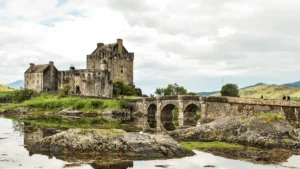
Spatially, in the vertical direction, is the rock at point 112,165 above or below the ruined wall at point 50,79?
below

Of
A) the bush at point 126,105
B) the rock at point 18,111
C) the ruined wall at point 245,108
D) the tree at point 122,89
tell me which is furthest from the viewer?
the tree at point 122,89

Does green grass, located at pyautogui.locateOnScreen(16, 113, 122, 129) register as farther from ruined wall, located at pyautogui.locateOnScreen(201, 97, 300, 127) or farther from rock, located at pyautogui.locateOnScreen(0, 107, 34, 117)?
rock, located at pyautogui.locateOnScreen(0, 107, 34, 117)

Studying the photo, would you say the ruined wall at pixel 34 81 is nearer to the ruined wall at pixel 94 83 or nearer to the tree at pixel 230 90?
the ruined wall at pixel 94 83

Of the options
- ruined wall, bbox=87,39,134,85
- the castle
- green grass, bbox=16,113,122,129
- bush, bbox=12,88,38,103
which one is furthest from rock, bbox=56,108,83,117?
ruined wall, bbox=87,39,134,85

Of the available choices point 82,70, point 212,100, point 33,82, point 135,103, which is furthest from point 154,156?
point 33,82

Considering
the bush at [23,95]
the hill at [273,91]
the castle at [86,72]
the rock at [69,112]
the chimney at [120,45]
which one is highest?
the chimney at [120,45]

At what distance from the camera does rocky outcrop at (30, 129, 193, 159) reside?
94.8ft

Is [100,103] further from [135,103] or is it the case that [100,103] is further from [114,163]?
[114,163]

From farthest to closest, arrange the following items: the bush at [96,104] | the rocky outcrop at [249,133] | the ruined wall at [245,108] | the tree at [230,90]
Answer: the tree at [230,90], the bush at [96,104], the ruined wall at [245,108], the rocky outcrop at [249,133]

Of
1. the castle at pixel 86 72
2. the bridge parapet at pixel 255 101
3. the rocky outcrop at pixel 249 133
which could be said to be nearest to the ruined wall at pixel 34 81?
the castle at pixel 86 72

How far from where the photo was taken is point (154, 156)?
93.8ft

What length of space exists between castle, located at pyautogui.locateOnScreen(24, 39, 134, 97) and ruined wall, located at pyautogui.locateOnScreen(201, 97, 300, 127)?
43.2m

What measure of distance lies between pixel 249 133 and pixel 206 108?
2527 cm

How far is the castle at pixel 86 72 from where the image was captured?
10562 centimetres
